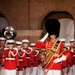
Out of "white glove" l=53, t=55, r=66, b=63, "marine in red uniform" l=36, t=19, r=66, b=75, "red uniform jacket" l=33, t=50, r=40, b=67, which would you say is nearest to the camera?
"white glove" l=53, t=55, r=66, b=63

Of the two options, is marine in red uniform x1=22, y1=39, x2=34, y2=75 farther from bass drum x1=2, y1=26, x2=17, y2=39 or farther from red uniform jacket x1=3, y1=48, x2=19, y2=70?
red uniform jacket x1=3, y1=48, x2=19, y2=70

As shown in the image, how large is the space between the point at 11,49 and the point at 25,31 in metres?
5.64

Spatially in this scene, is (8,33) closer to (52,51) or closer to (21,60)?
(21,60)

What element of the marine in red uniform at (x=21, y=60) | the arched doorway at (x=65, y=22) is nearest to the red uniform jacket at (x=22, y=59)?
the marine in red uniform at (x=21, y=60)

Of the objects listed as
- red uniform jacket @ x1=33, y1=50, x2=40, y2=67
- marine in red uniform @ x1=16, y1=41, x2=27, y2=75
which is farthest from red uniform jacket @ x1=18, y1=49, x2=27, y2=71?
red uniform jacket @ x1=33, y1=50, x2=40, y2=67

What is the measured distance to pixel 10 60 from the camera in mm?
9250

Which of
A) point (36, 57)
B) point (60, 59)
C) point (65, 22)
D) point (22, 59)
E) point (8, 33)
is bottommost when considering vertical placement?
point (36, 57)

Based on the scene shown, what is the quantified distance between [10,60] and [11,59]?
0.15 ft

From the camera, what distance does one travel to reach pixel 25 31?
48.6 ft

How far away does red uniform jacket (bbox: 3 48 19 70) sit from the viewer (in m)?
9.20

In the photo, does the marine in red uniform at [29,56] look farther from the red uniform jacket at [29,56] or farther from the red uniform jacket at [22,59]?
the red uniform jacket at [22,59]

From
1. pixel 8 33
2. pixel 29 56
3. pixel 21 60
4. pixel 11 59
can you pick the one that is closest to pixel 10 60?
pixel 11 59

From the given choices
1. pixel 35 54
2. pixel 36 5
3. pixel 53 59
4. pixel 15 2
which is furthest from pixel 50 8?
pixel 53 59

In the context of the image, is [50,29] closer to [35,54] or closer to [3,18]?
[35,54]
